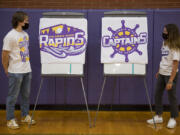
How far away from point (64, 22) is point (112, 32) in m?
0.64

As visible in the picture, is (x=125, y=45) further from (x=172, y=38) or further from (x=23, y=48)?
(x=23, y=48)

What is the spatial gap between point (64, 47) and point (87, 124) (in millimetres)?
1083

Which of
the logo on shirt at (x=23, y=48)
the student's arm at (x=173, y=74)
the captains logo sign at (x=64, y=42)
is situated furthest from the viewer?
the captains logo sign at (x=64, y=42)

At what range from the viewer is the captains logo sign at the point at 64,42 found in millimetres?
3463

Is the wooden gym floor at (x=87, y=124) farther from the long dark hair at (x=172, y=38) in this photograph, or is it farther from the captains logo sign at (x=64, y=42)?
the long dark hair at (x=172, y=38)

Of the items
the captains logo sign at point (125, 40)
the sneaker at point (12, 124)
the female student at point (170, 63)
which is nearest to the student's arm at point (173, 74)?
the female student at point (170, 63)

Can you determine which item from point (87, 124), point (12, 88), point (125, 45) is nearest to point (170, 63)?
point (125, 45)

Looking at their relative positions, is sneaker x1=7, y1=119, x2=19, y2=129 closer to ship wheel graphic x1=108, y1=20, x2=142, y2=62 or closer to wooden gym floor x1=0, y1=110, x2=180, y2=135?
wooden gym floor x1=0, y1=110, x2=180, y2=135

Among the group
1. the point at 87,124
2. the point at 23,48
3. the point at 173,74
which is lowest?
the point at 87,124

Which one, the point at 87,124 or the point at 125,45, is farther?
the point at 87,124

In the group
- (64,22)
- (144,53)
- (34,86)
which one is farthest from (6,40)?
(144,53)

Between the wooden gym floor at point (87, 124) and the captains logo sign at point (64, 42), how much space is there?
37.1 inches

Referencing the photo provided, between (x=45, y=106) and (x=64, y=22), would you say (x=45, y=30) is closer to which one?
(x=64, y=22)

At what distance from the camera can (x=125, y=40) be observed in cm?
345
